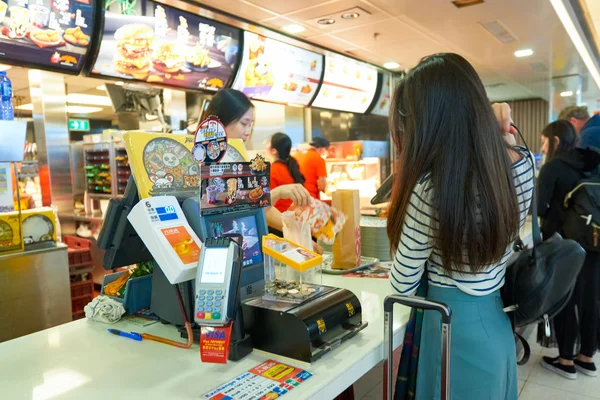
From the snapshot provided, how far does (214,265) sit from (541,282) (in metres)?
0.94

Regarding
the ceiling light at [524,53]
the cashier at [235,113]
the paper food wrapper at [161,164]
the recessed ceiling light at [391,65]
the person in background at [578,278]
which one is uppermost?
the ceiling light at [524,53]

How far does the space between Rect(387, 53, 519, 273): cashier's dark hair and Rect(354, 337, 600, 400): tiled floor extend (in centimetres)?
194

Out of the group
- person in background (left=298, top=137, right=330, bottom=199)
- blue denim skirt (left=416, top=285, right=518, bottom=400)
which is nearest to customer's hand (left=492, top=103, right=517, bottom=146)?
blue denim skirt (left=416, top=285, right=518, bottom=400)

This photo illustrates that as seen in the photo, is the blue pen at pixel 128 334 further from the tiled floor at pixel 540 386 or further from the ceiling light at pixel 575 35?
the ceiling light at pixel 575 35

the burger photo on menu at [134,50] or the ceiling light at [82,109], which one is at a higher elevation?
the ceiling light at [82,109]

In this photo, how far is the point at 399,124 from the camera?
1.32 metres

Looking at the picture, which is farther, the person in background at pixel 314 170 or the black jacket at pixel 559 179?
the person in background at pixel 314 170

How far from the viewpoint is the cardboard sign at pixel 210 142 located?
1.19 metres

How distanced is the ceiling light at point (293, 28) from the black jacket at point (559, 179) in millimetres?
2409

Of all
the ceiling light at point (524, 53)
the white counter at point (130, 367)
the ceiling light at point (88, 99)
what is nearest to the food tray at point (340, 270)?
the white counter at point (130, 367)

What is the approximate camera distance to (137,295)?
1503mm

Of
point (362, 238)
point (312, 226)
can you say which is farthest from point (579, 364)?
point (312, 226)

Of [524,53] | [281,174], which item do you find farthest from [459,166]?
[524,53]

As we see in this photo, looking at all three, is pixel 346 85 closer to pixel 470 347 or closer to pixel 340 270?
pixel 340 270
